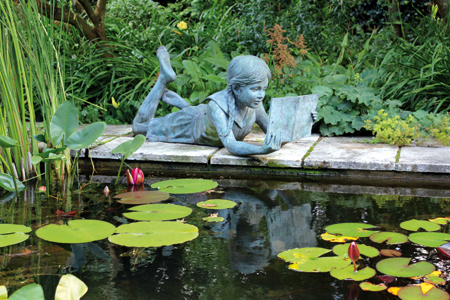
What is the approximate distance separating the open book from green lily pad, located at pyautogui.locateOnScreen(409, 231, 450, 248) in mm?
1276

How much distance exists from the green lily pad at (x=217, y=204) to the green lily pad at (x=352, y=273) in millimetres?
934

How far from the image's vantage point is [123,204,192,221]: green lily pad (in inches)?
94.1

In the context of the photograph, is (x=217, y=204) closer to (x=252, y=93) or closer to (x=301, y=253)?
(x=301, y=253)

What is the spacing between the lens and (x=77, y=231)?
2.19 m

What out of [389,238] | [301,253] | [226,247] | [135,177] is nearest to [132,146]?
[135,177]

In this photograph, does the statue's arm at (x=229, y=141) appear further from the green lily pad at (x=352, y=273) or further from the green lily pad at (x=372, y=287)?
the green lily pad at (x=372, y=287)

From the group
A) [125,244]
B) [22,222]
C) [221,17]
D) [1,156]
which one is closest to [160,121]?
[1,156]

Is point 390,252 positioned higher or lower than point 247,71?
lower

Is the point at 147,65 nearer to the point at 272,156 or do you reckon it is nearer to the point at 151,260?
the point at 272,156

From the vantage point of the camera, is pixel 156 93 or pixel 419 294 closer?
pixel 419 294

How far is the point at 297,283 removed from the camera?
1.71 meters

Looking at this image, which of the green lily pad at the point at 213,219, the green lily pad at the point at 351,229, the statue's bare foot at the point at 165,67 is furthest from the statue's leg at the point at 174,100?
the green lily pad at the point at 351,229

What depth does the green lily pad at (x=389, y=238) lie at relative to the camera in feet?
6.72

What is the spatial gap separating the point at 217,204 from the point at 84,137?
93 centimetres
